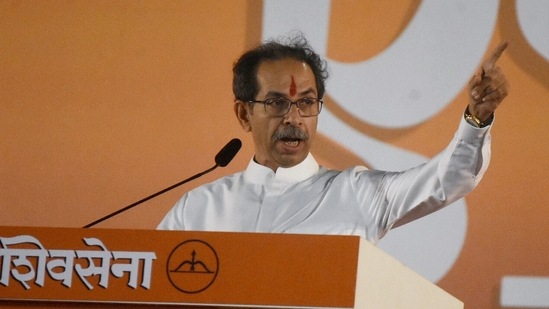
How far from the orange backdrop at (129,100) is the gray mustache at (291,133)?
2.98 ft

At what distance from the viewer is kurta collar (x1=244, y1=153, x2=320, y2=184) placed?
12.0ft

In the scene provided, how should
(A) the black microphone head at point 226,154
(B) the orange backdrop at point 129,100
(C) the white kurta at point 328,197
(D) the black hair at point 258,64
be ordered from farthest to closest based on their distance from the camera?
(B) the orange backdrop at point 129,100, (D) the black hair at point 258,64, (A) the black microphone head at point 226,154, (C) the white kurta at point 328,197

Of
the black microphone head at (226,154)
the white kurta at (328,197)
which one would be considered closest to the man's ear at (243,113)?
the white kurta at (328,197)

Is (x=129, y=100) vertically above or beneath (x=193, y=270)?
above

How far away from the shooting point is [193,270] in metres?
2.49

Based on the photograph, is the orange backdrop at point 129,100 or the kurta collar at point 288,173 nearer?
the kurta collar at point 288,173

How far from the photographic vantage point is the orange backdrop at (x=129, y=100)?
4570 millimetres

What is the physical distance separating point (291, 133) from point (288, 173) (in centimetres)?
14

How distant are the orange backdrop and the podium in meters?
2.00

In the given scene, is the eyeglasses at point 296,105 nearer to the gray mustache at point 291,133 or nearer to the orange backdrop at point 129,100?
the gray mustache at point 291,133

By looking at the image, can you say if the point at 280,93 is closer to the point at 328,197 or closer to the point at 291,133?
the point at 291,133

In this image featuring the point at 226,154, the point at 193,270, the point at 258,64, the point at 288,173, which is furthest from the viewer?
the point at 258,64

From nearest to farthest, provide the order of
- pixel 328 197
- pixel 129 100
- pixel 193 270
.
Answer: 1. pixel 193 270
2. pixel 328 197
3. pixel 129 100

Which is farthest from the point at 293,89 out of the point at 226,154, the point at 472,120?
the point at 472,120
